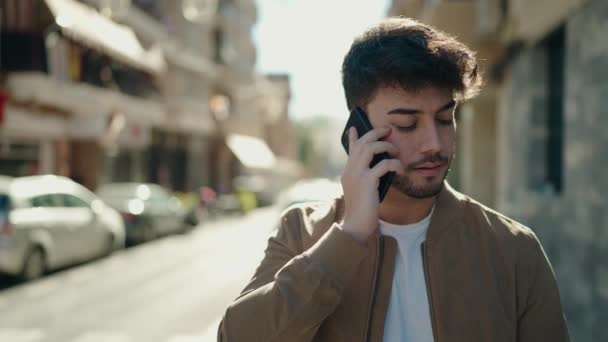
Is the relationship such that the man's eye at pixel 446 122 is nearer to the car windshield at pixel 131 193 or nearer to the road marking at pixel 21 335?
the road marking at pixel 21 335

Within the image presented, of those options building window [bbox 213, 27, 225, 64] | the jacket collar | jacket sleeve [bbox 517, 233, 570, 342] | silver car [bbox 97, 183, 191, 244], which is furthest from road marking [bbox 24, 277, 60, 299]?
building window [bbox 213, 27, 225, 64]

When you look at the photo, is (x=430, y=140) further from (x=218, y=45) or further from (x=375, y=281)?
(x=218, y=45)

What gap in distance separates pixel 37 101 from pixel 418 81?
810 inches

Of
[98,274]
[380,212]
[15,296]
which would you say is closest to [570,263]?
[380,212]

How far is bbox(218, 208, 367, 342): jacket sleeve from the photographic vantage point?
1862mm

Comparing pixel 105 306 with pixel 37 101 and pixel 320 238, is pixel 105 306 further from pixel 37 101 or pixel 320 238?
pixel 37 101

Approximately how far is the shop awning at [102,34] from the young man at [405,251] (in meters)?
20.1

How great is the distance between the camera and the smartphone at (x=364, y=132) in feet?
6.61

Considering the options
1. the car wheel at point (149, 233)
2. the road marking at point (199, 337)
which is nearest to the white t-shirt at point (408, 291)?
the road marking at point (199, 337)

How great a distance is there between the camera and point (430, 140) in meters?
2.06

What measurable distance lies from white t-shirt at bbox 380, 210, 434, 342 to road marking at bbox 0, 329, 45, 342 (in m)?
6.55

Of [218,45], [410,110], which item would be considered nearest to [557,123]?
[410,110]

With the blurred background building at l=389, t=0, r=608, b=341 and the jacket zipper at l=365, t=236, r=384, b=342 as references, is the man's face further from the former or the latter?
the blurred background building at l=389, t=0, r=608, b=341

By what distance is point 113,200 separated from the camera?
1878 cm
